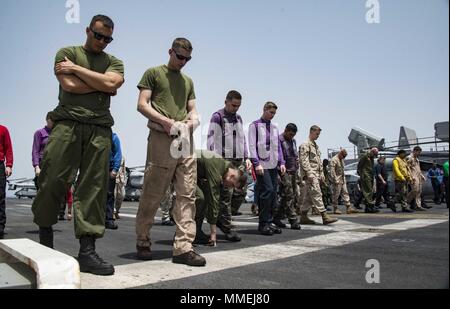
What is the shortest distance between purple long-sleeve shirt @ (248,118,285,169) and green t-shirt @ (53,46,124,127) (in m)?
3.14

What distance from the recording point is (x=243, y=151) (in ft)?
18.6

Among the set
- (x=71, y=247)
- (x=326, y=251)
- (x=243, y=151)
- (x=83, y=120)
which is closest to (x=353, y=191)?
(x=243, y=151)

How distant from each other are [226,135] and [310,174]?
262 cm

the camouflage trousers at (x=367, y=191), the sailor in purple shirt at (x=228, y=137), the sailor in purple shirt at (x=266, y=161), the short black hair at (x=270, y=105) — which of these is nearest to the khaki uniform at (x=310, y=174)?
the sailor in purple shirt at (x=266, y=161)

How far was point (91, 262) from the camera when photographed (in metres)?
2.71

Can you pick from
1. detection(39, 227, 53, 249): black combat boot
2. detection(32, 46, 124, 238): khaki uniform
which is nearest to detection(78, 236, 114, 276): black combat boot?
detection(32, 46, 124, 238): khaki uniform

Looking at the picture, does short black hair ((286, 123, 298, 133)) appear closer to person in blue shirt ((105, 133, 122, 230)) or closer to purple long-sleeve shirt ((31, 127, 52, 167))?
person in blue shirt ((105, 133, 122, 230))

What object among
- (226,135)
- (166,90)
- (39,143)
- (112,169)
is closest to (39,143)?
(39,143)

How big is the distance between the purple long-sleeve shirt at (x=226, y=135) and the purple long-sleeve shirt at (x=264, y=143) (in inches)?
15.7

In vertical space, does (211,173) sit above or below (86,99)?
below

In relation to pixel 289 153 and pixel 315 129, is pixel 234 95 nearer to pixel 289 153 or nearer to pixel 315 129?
pixel 289 153

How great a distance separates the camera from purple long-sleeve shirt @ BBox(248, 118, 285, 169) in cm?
601

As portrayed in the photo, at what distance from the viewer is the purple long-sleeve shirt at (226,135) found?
5.37 m

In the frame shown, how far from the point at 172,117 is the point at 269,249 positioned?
69.1 inches
